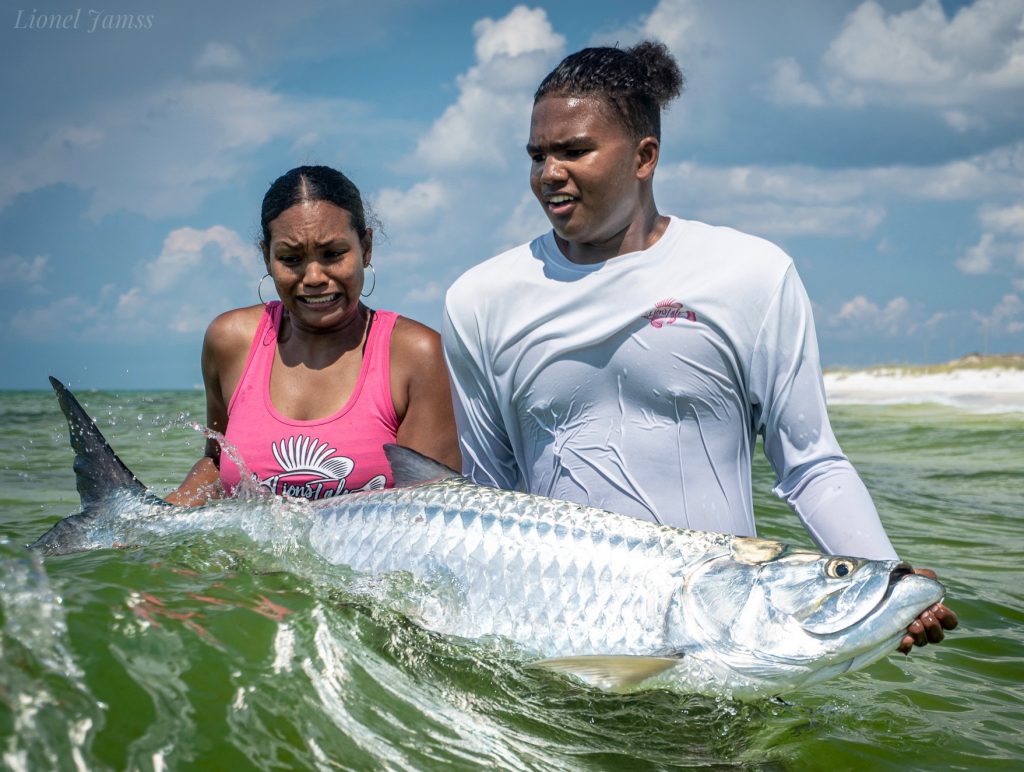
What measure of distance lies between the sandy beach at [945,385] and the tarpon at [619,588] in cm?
2797

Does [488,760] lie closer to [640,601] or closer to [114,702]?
[640,601]

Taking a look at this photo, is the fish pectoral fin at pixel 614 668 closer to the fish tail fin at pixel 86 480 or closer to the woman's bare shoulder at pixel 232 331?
the fish tail fin at pixel 86 480

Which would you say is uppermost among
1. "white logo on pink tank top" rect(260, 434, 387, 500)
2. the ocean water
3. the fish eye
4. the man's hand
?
"white logo on pink tank top" rect(260, 434, 387, 500)

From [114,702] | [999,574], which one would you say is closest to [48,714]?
[114,702]

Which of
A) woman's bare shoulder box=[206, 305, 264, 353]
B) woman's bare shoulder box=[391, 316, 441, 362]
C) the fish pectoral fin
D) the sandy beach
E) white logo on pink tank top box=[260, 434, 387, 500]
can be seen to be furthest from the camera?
the sandy beach

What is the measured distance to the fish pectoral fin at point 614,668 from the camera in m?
2.70

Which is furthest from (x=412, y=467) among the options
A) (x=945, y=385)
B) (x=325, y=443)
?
(x=945, y=385)

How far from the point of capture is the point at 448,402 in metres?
4.49

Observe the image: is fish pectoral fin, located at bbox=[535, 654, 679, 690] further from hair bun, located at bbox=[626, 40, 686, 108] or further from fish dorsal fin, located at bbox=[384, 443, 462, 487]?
hair bun, located at bbox=[626, 40, 686, 108]

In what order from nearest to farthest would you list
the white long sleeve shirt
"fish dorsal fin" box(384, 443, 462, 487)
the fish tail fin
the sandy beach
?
the white long sleeve shirt, "fish dorsal fin" box(384, 443, 462, 487), the fish tail fin, the sandy beach

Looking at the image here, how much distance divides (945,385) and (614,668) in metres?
41.3

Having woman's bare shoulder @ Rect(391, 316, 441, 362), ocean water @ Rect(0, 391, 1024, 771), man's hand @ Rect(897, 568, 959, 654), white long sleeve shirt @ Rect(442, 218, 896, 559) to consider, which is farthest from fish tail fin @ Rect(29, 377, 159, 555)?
man's hand @ Rect(897, 568, 959, 654)

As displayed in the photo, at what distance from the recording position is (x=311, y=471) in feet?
14.1

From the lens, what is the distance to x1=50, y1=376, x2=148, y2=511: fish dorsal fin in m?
3.88
